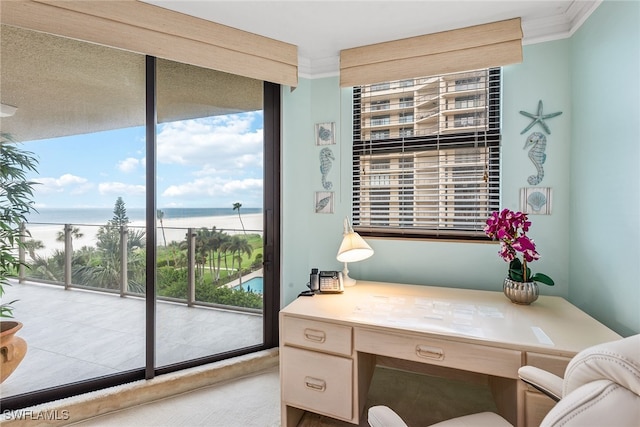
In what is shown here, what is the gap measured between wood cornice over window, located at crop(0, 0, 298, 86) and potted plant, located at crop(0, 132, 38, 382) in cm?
69

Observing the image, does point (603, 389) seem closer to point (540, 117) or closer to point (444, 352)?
point (444, 352)

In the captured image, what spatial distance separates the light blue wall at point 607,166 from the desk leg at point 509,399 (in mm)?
577

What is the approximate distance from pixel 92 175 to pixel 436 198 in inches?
90.8

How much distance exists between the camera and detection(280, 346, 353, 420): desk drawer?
1465 millimetres

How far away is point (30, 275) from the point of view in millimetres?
1693

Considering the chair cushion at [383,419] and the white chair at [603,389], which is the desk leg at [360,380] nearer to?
the chair cushion at [383,419]

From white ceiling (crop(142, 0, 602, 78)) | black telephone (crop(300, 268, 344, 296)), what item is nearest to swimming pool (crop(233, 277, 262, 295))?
black telephone (crop(300, 268, 344, 296))

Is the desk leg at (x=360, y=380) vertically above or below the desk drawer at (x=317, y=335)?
below

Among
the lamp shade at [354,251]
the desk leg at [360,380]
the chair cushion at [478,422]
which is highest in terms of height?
the lamp shade at [354,251]

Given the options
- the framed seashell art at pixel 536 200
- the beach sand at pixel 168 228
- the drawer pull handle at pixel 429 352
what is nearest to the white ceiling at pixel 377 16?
the framed seashell art at pixel 536 200

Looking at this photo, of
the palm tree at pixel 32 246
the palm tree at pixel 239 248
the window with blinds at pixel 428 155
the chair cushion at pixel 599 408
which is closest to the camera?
the chair cushion at pixel 599 408

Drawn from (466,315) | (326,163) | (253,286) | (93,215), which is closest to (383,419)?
(466,315)

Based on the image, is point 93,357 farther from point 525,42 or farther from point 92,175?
point 525,42

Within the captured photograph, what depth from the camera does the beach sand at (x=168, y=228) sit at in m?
1.73
